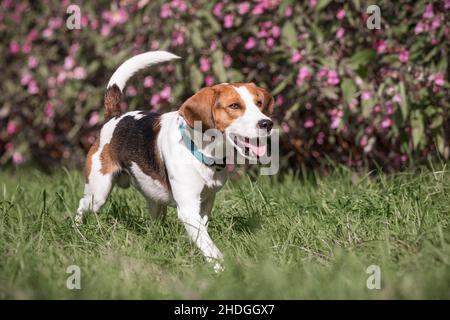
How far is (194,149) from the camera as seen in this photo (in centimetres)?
348

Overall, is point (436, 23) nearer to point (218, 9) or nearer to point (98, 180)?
point (218, 9)

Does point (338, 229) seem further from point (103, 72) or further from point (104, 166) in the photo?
point (103, 72)

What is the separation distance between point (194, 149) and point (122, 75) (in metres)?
1.04

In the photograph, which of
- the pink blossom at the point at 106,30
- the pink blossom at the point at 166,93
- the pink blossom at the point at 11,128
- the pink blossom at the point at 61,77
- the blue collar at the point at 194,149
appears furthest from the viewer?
the pink blossom at the point at 11,128

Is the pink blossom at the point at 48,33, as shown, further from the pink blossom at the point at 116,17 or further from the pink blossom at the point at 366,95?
the pink blossom at the point at 366,95

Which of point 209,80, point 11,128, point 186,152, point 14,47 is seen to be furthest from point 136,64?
point 11,128

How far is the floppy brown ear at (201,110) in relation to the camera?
3.39 m

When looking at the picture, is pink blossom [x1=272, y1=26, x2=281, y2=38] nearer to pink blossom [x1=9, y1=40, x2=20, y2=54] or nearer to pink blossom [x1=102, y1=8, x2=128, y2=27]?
pink blossom [x1=102, y1=8, x2=128, y2=27]

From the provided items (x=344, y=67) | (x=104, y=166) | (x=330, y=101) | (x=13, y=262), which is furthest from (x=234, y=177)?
(x=13, y=262)

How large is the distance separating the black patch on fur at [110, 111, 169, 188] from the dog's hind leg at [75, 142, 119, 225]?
6cm

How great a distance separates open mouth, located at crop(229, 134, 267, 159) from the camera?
3.40 m

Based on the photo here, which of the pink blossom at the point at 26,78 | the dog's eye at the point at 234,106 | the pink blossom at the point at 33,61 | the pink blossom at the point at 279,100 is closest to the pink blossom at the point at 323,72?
the pink blossom at the point at 279,100

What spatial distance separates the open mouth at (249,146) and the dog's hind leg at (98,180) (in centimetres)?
95

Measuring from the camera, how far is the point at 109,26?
5.96 meters
